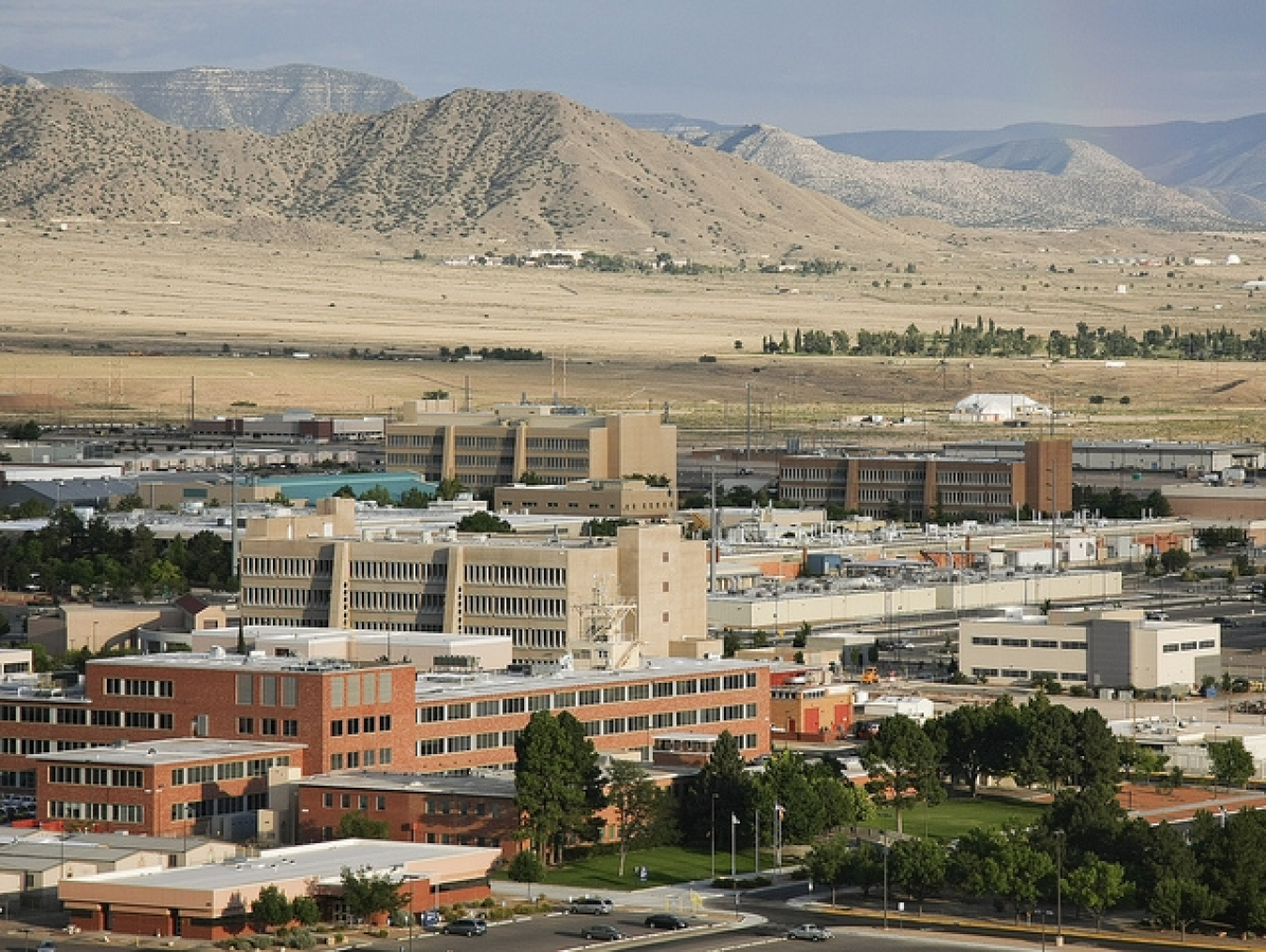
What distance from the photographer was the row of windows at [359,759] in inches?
2884

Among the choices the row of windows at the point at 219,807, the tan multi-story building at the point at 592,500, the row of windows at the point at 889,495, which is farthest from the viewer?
the row of windows at the point at 889,495

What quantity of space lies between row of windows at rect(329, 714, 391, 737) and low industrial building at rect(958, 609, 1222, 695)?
3562cm

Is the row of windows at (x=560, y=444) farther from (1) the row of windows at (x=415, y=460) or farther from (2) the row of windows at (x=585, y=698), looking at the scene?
(2) the row of windows at (x=585, y=698)

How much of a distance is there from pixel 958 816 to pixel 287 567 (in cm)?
3055

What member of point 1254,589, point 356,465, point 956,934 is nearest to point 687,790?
point 956,934

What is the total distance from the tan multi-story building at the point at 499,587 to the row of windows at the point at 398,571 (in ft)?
0.10

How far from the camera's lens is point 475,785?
235ft

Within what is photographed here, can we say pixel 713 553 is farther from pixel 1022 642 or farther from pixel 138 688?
pixel 138 688

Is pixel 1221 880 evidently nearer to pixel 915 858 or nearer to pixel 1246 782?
pixel 915 858

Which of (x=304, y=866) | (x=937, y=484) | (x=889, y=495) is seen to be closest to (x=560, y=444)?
(x=889, y=495)

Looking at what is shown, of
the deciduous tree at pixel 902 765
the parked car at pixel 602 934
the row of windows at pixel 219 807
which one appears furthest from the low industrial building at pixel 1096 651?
the parked car at pixel 602 934

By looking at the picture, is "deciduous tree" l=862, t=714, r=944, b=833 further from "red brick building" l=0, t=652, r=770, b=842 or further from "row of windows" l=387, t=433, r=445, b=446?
"row of windows" l=387, t=433, r=445, b=446

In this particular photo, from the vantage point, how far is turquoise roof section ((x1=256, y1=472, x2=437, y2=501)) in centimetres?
15762

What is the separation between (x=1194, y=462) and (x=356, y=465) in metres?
51.7
